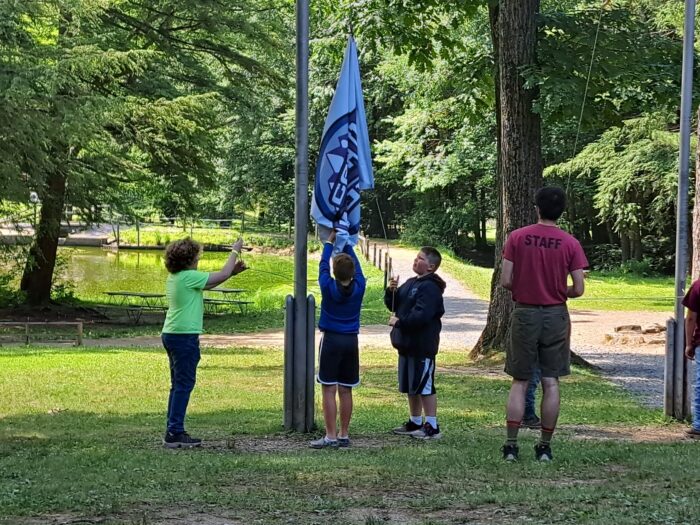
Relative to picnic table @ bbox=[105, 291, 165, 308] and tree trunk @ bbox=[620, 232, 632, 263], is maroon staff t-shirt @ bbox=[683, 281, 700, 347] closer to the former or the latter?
picnic table @ bbox=[105, 291, 165, 308]

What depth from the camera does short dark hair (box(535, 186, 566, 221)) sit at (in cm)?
659

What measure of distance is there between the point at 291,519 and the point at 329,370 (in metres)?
2.64

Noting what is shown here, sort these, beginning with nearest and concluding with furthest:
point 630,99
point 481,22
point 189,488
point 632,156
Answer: point 189,488 < point 630,99 < point 632,156 < point 481,22

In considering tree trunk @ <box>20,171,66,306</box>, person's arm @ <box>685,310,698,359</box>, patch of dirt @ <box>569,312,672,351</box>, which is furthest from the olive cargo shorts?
tree trunk @ <box>20,171,66,306</box>

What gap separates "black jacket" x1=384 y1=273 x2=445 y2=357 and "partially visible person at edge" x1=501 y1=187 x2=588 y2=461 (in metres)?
1.02

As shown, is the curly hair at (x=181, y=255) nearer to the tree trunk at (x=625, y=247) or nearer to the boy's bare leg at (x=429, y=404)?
the boy's bare leg at (x=429, y=404)

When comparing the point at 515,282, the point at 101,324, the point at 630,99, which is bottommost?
the point at 101,324

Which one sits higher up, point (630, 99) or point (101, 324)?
point (630, 99)

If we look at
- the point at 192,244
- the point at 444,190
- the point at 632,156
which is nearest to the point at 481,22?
the point at 632,156

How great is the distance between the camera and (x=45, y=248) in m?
27.1

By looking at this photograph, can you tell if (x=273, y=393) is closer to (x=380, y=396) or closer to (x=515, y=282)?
(x=380, y=396)

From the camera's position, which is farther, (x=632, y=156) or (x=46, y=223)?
(x=632, y=156)

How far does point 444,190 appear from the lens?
171 ft

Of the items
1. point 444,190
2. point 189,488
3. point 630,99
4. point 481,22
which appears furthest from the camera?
point 444,190
